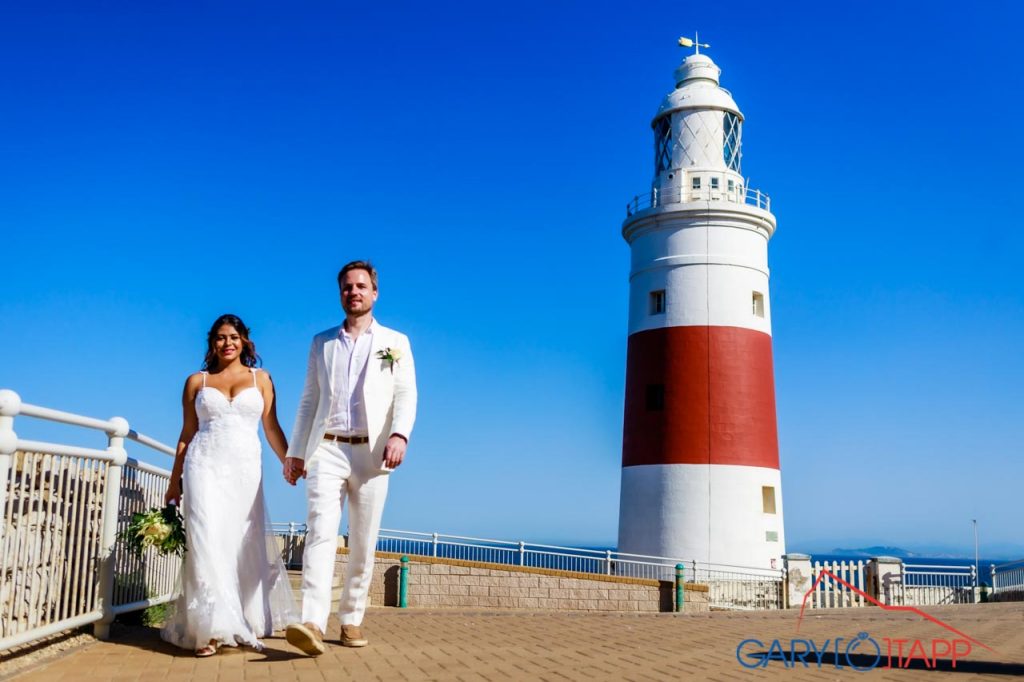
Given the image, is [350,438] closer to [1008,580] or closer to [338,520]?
[338,520]

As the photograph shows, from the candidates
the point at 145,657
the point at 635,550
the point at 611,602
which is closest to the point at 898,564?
the point at 635,550

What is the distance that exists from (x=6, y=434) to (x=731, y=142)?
66.9 ft

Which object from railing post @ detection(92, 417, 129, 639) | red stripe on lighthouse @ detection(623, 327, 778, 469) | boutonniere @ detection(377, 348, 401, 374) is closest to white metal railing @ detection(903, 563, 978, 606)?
red stripe on lighthouse @ detection(623, 327, 778, 469)

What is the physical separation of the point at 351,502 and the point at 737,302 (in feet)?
54.1

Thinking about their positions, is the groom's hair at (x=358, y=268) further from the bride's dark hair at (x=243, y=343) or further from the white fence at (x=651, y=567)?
the white fence at (x=651, y=567)

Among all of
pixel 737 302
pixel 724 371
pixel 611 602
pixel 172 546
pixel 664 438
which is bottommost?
pixel 611 602

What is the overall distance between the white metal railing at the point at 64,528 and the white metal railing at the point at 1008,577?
21.6 m

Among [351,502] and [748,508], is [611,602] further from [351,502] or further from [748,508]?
[351,502]

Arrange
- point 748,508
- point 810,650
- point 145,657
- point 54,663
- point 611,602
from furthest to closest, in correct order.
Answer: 1. point 748,508
2. point 611,602
3. point 810,650
4. point 145,657
5. point 54,663

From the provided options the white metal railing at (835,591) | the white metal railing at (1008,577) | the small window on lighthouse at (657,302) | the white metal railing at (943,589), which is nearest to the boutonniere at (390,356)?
the small window on lighthouse at (657,302)

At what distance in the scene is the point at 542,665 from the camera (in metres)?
5.66

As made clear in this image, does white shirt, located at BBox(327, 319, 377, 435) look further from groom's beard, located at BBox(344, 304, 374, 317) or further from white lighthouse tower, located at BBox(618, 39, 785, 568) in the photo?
white lighthouse tower, located at BBox(618, 39, 785, 568)

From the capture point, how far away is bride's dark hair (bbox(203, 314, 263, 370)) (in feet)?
20.4

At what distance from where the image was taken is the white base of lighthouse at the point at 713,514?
20000 mm
